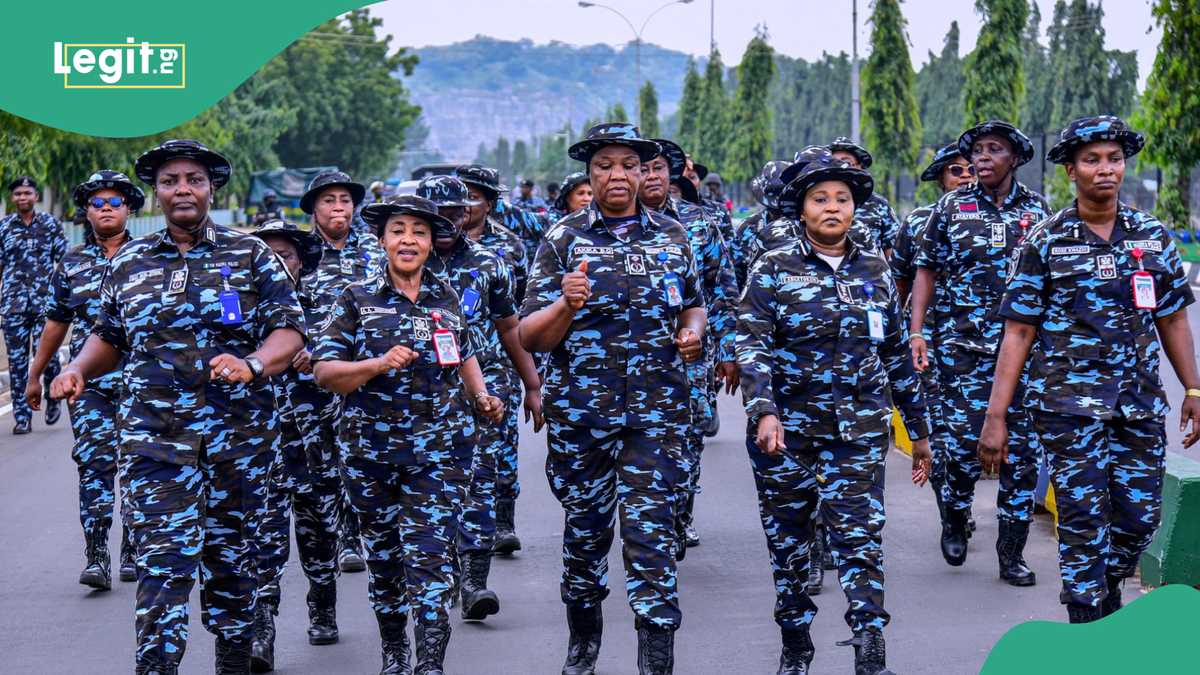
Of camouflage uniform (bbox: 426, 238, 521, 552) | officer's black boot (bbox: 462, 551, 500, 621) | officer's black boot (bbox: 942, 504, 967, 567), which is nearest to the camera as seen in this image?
camouflage uniform (bbox: 426, 238, 521, 552)

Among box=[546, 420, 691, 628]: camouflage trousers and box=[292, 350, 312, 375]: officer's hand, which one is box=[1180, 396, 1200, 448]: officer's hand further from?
box=[292, 350, 312, 375]: officer's hand

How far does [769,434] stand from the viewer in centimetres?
610

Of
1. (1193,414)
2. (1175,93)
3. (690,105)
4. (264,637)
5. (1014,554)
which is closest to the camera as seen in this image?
(1193,414)

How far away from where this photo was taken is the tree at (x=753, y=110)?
55469 mm

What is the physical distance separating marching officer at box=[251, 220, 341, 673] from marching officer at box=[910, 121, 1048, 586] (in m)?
3.18

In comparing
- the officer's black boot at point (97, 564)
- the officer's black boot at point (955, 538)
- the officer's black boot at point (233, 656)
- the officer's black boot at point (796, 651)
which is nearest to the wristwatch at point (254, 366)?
the officer's black boot at point (233, 656)

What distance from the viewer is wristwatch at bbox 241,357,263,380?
5895 mm

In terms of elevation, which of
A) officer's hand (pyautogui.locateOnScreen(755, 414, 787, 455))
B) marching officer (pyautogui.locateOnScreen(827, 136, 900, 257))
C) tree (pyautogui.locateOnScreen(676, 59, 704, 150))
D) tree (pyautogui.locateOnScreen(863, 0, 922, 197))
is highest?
tree (pyautogui.locateOnScreen(676, 59, 704, 150))

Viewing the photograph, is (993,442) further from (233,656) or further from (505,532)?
(505,532)

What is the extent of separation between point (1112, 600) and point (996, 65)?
98.6 feet

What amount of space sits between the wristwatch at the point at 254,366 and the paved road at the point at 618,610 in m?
1.63

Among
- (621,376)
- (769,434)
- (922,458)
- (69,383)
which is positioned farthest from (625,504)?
(69,383)

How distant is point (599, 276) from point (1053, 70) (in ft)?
162

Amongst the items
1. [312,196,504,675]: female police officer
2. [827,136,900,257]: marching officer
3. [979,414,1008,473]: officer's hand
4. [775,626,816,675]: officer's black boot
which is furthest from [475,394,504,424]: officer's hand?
[827,136,900,257]: marching officer
